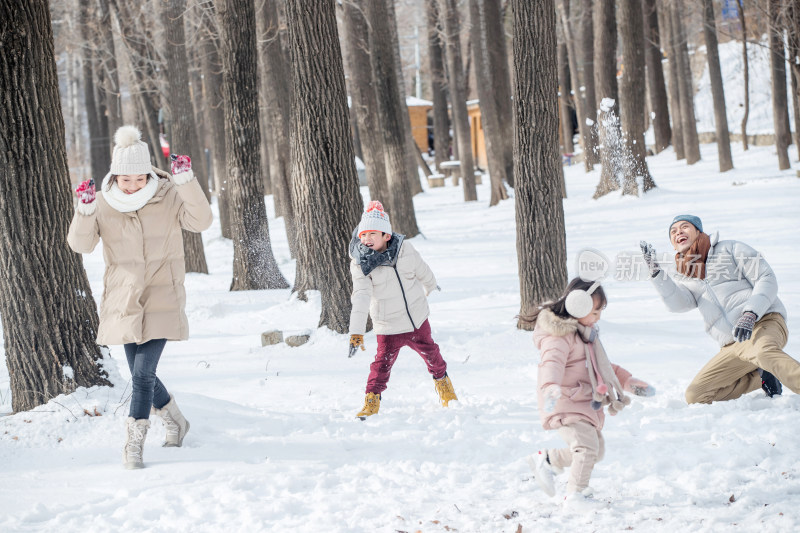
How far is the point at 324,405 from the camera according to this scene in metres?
6.45

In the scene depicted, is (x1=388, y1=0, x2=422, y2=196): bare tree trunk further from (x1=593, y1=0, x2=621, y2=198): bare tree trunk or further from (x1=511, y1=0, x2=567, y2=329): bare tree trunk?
(x1=511, y1=0, x2=567, y2=329): bare tree trunk

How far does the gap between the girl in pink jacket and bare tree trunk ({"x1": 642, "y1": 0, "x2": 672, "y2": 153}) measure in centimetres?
1985

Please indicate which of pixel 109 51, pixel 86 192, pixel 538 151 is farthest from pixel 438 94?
pixel 86 192

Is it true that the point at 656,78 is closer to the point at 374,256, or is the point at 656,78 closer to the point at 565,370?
the point at 374,256

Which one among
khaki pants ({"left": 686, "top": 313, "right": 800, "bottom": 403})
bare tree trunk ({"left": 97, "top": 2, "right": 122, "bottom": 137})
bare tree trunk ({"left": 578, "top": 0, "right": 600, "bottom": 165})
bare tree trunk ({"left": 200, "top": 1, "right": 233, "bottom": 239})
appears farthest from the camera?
bare tree trunk ({"left": 578, "top": 0, "right": 600, "bottom": 165})

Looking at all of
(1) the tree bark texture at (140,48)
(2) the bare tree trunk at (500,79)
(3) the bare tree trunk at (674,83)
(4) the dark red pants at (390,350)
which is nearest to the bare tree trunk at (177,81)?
(1) the tree bark texture at (140,48)

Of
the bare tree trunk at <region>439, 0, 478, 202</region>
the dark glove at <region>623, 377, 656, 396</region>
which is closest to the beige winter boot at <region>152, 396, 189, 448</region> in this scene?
the dark glove at <region>623, 377, 656, 396</region>

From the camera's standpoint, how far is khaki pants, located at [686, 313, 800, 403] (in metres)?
5.29

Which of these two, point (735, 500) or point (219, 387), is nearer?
point (735, 500)

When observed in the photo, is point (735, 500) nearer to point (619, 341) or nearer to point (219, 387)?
point (619, 341)

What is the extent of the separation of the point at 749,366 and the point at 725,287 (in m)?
0.58

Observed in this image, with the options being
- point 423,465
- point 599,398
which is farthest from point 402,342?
point 599,398

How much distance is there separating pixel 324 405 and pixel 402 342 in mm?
905

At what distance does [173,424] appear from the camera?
5188 mm
